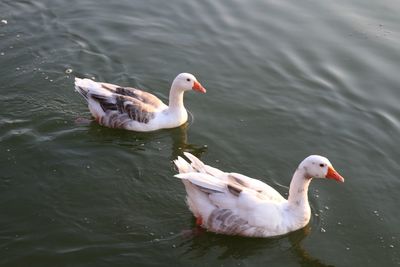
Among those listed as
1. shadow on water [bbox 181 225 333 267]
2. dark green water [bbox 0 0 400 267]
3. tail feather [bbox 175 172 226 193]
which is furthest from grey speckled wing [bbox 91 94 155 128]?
shadow on water [bbox 181 225 333 267]

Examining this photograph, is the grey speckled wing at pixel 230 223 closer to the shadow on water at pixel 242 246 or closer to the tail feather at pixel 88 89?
the shadow on water at pixel 242 246

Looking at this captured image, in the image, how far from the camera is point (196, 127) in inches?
426

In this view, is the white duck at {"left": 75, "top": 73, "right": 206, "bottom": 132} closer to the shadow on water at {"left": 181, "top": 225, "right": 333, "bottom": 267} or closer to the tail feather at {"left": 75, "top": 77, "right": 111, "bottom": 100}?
the tail feather at {"left": 75, "top": 77, "right": 111, "bottom": 100}

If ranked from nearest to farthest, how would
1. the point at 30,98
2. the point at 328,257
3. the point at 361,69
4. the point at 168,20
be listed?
the point at 328,257 → the point at 30,98 → the point at 361,69 → the point at 168,20

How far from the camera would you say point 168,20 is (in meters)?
14.4

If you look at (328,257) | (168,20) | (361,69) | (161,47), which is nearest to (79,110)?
(161,47)

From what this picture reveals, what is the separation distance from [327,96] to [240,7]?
448cm

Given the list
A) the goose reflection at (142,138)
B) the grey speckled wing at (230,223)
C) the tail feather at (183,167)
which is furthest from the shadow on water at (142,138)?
the grey speckled wing at (230,223)

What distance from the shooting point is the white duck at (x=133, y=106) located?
10.3 metres

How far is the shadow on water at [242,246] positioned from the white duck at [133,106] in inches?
110

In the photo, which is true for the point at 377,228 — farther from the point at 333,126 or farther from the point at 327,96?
the point at 327,96

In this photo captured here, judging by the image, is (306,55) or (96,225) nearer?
(96,225)

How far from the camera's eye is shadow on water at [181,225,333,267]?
792 cm

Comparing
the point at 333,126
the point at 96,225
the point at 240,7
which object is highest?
the point at 240,7
